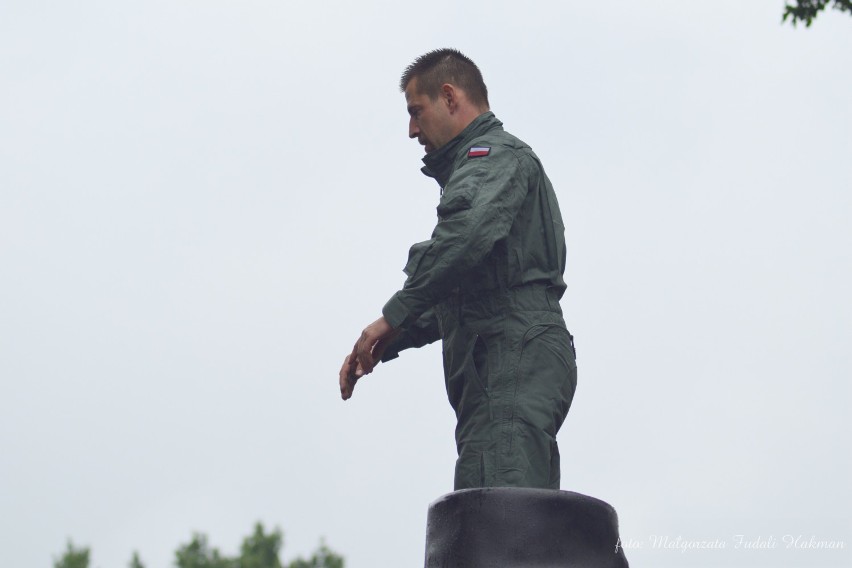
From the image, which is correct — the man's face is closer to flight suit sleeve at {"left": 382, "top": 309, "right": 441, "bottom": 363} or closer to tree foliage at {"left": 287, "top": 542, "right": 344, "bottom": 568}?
flight suit sleeve at {"left": 382, "top": 309, "right": 441, "bottom": 363}

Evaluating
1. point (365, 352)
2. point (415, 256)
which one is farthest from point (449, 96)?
point (365, 352)

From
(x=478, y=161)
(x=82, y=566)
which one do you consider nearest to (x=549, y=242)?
(x=478, y=161)

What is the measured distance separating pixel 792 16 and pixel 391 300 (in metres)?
4.34

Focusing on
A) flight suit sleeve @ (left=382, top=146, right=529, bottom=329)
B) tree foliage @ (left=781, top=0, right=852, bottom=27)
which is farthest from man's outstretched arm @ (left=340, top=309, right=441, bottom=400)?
tree foliage @ (left=781, top=0, right=852, bottom=27)

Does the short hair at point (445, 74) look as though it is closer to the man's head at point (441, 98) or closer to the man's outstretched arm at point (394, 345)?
the man's head at point (441, 98)

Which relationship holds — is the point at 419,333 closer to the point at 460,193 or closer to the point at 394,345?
the point at 394,345

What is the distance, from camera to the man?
5.80 m

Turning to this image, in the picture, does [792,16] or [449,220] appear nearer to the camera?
[449,220]

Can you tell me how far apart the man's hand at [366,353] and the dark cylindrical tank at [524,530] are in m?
0.70

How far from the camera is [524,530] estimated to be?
5.50m

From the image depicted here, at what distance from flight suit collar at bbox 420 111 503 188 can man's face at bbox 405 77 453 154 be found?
2.2 inches

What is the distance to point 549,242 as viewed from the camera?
6.26 m

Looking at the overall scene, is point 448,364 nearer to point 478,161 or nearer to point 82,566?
point 478,161

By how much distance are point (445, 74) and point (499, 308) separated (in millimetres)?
1274
